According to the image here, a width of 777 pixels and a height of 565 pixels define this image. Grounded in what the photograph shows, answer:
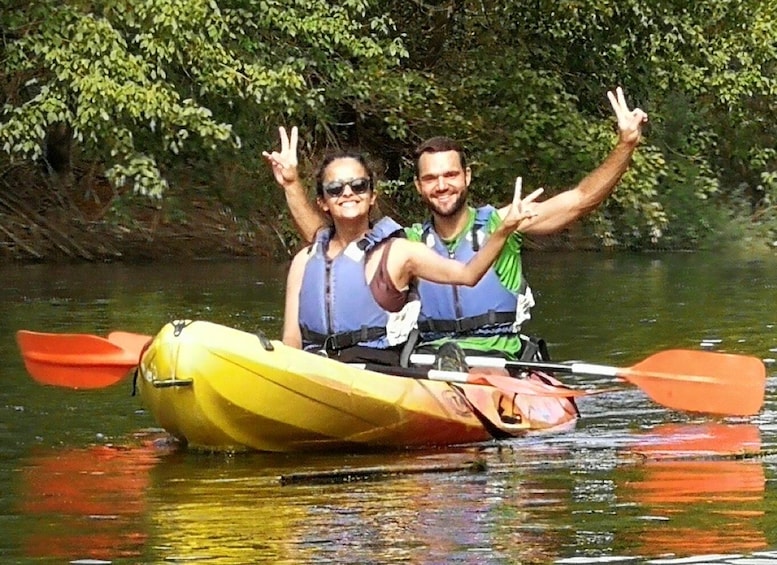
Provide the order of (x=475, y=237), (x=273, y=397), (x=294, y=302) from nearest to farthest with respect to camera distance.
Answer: (x=273, y=397) → (x=294, y=302) → (x=475, y=237)

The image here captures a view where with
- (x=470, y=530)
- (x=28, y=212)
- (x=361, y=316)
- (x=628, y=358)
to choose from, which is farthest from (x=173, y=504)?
(x=28, y=212)

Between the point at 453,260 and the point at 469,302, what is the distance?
0.78 m

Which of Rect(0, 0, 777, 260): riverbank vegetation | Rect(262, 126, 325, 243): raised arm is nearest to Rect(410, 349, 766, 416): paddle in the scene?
Rect(262, 126, 325, 243): raised arm

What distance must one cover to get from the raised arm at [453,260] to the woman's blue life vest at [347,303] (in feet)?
0.34

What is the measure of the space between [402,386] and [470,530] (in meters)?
1.77

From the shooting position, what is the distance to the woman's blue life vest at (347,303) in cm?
710

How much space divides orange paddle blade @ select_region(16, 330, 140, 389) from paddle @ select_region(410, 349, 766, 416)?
1427 mm

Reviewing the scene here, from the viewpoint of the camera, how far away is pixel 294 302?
733cm

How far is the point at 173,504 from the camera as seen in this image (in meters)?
5.80

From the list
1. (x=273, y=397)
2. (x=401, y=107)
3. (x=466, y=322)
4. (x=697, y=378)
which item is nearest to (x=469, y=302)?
(x=466, y=322)

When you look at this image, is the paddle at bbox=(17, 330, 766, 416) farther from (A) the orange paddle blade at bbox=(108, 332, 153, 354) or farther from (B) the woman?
(B) the woman

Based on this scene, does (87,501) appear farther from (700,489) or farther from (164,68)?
(164,68)

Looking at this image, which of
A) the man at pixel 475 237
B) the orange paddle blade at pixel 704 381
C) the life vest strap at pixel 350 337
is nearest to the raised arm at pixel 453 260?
the life vest strap at pixel 350 337

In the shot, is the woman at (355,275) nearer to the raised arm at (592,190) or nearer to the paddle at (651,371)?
the paddle at (651,371)
